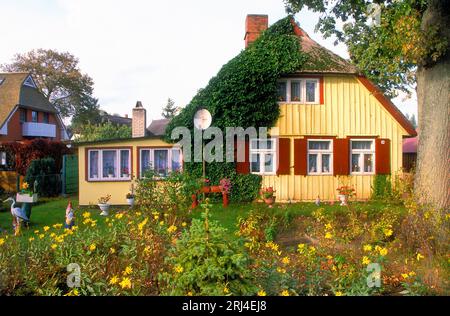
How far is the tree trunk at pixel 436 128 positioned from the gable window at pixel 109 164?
34.7ft

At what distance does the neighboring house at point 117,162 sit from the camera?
15.2 m

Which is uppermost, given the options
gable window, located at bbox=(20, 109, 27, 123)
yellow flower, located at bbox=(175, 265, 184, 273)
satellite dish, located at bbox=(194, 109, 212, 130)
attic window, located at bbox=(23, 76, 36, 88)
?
attic window, located at bbox=(23, 76, 36, 88)

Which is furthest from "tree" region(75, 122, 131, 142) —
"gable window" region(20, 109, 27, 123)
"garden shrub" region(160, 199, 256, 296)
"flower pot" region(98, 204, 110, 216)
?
"garden shrub" region(160, 199, 256, 296)

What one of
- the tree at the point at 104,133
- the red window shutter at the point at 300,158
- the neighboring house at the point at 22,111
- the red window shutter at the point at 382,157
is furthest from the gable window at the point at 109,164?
the tree at the point at 104,133

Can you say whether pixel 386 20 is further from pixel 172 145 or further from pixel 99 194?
pixel 99 194

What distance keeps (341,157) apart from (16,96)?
2890 centimetres

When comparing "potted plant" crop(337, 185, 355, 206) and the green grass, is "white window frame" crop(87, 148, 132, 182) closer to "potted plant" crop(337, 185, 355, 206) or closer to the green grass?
the green grass

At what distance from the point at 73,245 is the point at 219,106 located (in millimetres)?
10169

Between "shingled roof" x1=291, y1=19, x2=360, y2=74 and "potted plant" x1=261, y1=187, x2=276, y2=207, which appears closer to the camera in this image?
"potted plant" x1=261, y1=187, x2=276, y2=207

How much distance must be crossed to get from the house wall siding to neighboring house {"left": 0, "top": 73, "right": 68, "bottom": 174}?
24.8m

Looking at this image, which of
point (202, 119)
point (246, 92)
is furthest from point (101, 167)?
point (246, 92)

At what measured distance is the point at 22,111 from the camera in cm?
3409

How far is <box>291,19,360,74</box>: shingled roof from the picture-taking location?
1518cm

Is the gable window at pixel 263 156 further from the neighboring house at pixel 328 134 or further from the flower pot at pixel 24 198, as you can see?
the flower pot at pixel 24 198
